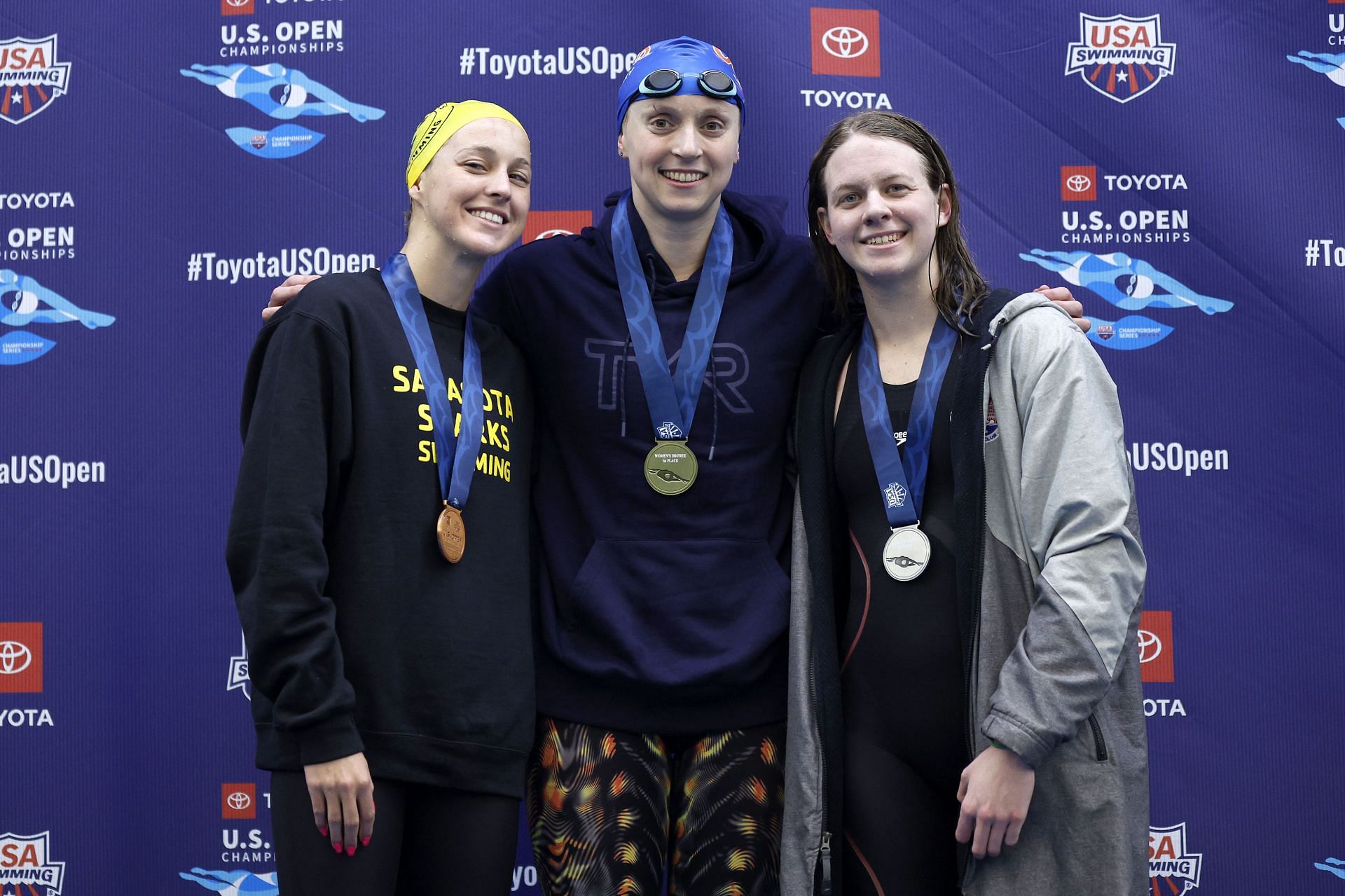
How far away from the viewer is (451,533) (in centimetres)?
163

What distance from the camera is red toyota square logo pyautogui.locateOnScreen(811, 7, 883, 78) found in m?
2.66

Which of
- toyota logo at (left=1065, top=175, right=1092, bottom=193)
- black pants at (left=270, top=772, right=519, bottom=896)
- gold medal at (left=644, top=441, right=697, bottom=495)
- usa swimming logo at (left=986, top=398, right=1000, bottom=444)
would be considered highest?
toyota logo at (left=1065, top=175, right=1092, bottom=193)

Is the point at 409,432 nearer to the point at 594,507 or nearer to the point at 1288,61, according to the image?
the point at 594,507

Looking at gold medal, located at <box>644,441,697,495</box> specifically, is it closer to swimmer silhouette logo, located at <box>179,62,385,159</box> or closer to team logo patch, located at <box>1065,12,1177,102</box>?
swimmer silhouette logo, located at <box>179,62,385,159</box>

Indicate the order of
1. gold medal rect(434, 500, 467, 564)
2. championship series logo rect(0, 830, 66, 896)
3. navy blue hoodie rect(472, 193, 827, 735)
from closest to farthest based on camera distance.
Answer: gold medal rect(434, 500, 467, 564)
navy blue hoodie rect(472, 193, 827, 735)
championship series logo rect(0, 830, 66, 896)

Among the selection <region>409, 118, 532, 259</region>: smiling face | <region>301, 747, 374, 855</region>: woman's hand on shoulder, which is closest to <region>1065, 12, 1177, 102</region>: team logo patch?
<region>409, 118, 532, 259</region>: smiling face

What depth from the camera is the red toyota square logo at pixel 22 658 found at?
2594 mm

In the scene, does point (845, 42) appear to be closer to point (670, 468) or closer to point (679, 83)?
point (679, 83)

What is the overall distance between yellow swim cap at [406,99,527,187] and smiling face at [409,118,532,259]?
0.04ft

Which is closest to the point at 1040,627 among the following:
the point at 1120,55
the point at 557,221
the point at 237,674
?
the point at 557,221

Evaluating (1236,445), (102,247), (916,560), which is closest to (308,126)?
(102,247)

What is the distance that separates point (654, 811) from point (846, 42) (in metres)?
2.04

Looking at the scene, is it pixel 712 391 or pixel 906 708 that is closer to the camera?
pixel 906 708

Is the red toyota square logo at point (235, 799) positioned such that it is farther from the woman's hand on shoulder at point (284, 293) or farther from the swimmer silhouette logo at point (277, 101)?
the swimmer silhouette logo at point (277, 101)
